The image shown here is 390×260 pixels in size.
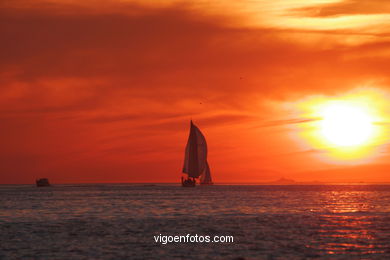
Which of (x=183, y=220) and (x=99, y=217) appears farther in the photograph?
(x=99, y=217)

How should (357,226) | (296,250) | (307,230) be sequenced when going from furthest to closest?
(357,226), (307,230), (296,250)

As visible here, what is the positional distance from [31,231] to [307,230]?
29866mm

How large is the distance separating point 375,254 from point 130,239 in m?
23.0

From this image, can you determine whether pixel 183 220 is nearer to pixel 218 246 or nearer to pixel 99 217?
pixel 99 217

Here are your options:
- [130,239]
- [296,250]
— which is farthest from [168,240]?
[296,250]

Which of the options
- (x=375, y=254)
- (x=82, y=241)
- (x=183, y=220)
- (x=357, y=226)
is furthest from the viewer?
(x=183, y=220)

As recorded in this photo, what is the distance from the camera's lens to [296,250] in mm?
50281

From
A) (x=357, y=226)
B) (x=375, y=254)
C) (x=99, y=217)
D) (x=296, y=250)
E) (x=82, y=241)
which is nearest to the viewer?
(x=375, y=254)

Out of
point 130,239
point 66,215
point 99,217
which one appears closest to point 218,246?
point 130,239

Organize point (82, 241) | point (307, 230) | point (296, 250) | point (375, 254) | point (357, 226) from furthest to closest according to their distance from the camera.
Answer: point (357, 226), point (307, 230), point (82, 241), point (296, 250), point (375, 254)

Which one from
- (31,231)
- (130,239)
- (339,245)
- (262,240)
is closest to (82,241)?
(130,239)

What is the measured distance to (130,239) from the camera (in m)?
58.4

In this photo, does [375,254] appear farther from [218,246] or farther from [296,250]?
[218,246]

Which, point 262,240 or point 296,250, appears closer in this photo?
point 296,250
